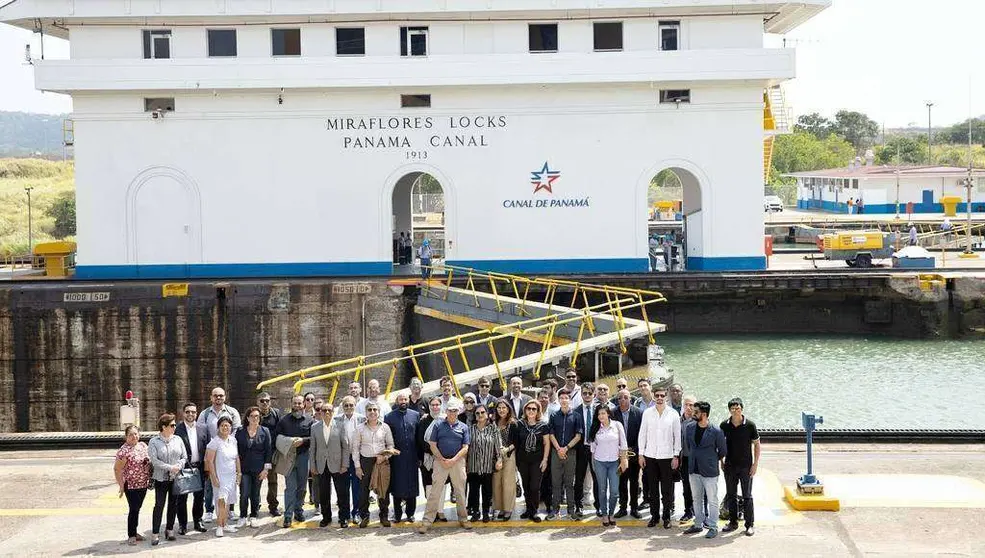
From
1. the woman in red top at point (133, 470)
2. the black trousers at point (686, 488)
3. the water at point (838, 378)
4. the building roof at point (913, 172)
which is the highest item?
the building roof at point (913, 172)

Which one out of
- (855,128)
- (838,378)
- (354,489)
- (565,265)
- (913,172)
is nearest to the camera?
(354,489)

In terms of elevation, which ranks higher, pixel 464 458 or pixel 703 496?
pixel 464 458

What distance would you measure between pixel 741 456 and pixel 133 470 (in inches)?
242

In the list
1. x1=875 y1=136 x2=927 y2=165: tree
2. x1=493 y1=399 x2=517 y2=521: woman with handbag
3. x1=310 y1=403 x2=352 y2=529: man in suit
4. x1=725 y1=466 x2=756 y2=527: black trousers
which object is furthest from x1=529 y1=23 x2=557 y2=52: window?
x1=875 y1=136 x2=927 y2=165: tree

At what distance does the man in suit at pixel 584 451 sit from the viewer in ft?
44.6

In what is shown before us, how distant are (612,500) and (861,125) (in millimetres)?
166193

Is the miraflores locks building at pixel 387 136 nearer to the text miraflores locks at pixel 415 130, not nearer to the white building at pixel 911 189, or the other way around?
the text miraflores locks at pixel 415 130

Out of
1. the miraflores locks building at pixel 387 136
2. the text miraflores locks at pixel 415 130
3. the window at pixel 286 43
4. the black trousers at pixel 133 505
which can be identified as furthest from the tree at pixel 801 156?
the black trousers at pixel 133 505

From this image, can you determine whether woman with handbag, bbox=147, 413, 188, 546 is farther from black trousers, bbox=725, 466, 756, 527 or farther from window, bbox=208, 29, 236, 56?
window, bbox=208, 29, 236, 56

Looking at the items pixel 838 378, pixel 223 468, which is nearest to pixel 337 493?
pixel 223 468

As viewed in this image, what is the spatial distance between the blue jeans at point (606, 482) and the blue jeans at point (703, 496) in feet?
2.72

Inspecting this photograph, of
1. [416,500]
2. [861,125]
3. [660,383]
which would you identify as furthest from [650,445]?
[861,125]

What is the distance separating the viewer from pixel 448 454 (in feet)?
43.8

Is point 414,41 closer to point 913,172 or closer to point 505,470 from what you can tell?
point 505,470
